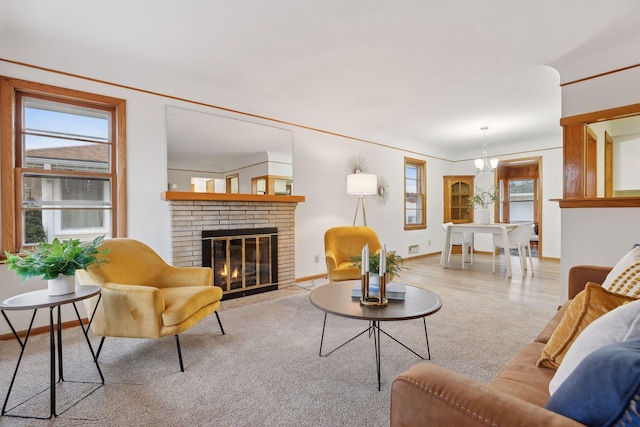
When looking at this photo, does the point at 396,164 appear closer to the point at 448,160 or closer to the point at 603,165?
the point at 448,160

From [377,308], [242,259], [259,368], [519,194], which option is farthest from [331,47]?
[519,194]

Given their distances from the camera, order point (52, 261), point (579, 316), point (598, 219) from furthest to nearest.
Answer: point (598, 219), point (52, 261), point (579, 316)

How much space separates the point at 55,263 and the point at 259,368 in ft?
4.29

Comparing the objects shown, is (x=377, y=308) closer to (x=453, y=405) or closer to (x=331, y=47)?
(x=453, y=405)

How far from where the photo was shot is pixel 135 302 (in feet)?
6.68

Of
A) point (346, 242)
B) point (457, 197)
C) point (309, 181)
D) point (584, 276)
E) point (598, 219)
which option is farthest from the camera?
point (457, 197)

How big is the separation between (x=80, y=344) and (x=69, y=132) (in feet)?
6.13

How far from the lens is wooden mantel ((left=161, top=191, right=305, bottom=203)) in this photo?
3.31m

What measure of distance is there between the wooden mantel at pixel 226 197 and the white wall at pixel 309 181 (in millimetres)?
172

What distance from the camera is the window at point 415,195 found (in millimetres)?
6672

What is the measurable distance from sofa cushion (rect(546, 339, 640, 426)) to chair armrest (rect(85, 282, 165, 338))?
2.04 m

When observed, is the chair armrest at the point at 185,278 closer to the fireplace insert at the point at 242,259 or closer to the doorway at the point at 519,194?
the fireplace insert at the point at 242,259

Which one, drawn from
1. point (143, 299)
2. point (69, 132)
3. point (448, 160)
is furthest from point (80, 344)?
point (448, 160)

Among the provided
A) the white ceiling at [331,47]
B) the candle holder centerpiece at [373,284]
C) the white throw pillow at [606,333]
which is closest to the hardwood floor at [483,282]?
the candle holder centerpiece at [373,284]
